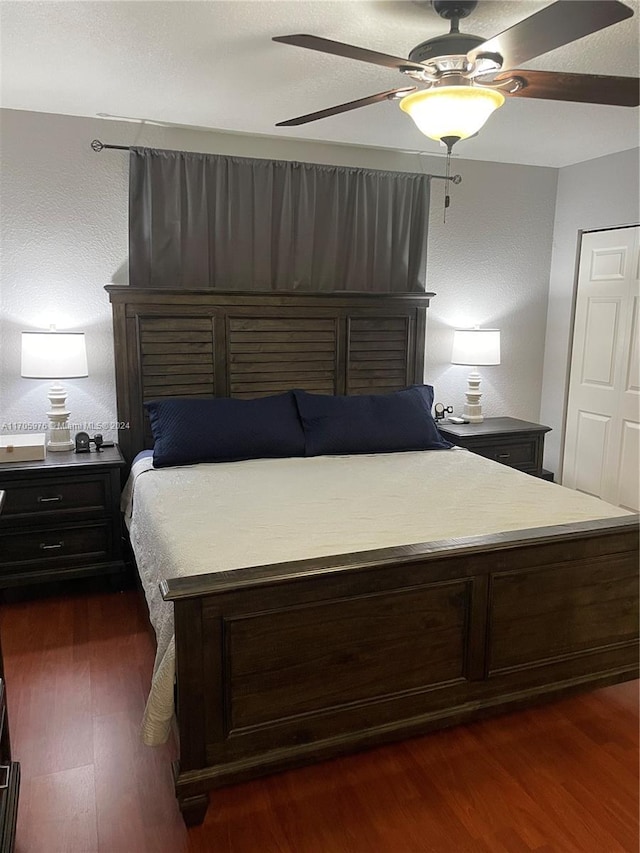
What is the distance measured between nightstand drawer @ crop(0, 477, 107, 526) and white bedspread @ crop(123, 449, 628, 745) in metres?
0.16

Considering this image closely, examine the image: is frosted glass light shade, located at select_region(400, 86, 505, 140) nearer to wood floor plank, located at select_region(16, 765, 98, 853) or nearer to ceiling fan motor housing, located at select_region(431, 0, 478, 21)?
ceiling fan motor housing, located at select_region(431, 0, 478, 21)

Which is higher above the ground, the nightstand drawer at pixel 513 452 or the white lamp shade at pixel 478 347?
the white lamp shade at pixel 478 347

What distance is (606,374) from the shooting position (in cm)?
423

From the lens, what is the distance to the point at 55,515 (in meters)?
3.12

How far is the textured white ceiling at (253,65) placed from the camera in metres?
2.11

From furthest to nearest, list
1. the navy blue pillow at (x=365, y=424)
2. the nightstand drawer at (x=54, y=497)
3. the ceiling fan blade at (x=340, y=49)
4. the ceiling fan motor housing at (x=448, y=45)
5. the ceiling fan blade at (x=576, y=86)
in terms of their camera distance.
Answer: the navy blue pillow at (x=365, y=424) → the nightstand drawer at (x=54, y=497) → the ceiling fan motor housing at (x=448, y=45) → the ceiling fan blade at (x=576, y=86) → the ceiling fan blade at (x=340, y=49)

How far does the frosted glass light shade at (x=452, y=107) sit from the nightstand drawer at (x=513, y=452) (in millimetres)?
2245

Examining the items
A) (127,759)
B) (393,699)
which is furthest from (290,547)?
(127,759)

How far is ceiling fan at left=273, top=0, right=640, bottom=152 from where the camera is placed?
176cm

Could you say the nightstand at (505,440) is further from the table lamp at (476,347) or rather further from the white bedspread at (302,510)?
the white bedspread at (302,510)

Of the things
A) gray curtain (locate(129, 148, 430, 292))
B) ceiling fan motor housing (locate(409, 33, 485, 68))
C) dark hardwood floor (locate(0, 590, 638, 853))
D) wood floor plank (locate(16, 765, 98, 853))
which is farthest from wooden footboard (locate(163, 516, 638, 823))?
gray curtain (locate(129, 148, 430, 292))

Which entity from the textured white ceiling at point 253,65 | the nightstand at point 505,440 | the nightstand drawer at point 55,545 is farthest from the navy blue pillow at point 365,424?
the textured white ceiling at point 253,65

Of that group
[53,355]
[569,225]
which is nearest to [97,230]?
[53,355]

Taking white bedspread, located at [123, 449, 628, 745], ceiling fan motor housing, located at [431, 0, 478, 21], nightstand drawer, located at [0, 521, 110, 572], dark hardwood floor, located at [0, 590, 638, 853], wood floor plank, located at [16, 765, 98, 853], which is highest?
ceiling fan motor housing, located at [431, 0, 478, 21]
